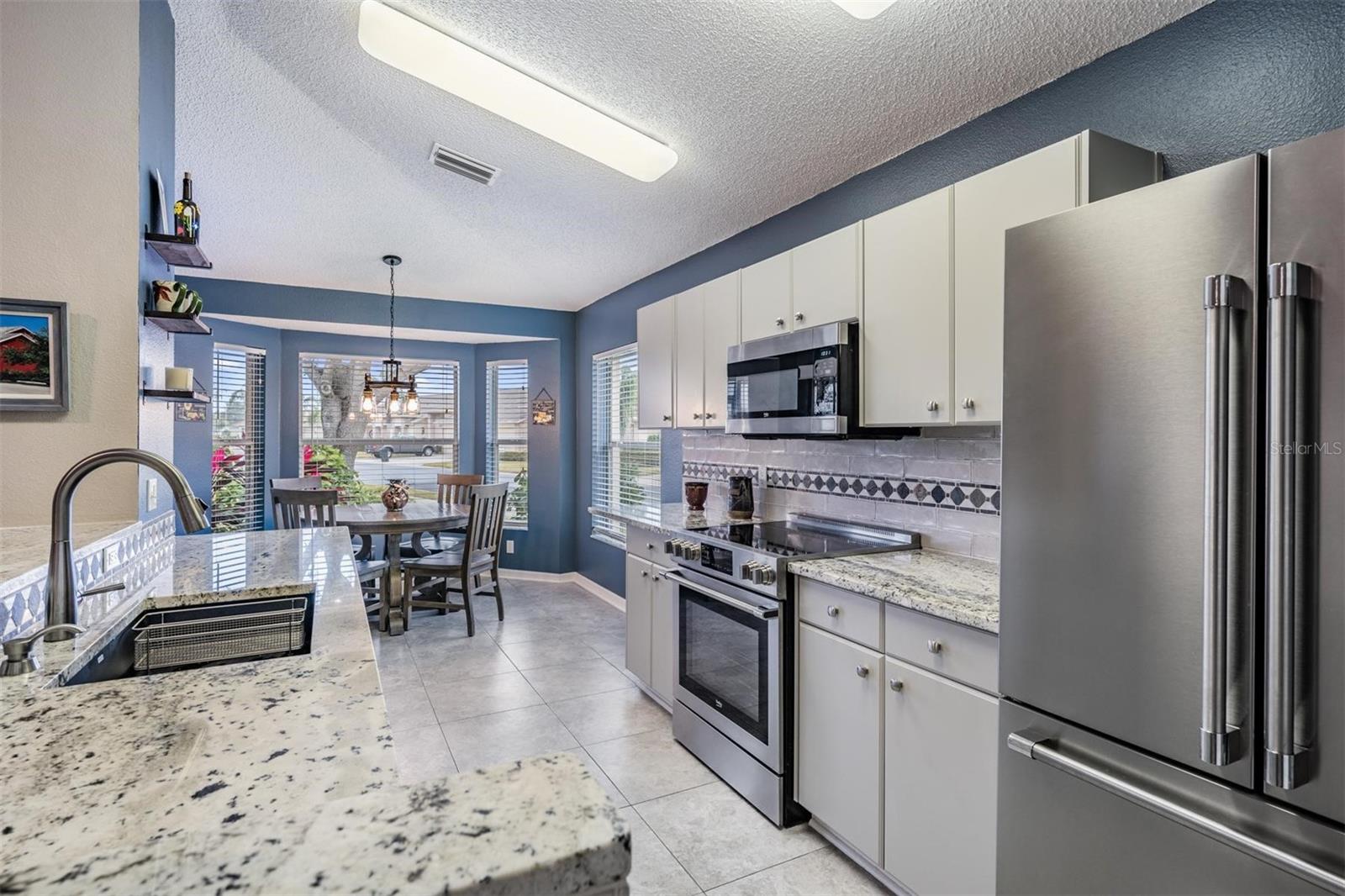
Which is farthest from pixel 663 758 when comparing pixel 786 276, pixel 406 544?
pixel 406 544

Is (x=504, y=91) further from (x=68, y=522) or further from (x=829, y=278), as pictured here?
(x=68, y=522)

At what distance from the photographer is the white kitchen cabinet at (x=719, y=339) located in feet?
10.4

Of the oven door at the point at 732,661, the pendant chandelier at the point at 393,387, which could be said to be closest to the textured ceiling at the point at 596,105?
the pendant chandelier at the point at 393,387

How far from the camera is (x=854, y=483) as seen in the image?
296 cm

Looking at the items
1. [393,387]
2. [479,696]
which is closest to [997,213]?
[479,696]

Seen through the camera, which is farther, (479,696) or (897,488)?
(479,696)

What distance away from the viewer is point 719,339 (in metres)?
3.28

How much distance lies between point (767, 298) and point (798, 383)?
50 centimetres

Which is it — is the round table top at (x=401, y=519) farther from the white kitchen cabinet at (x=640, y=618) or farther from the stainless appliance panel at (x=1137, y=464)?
the stainless appliance panel at (x=1137, y=464)

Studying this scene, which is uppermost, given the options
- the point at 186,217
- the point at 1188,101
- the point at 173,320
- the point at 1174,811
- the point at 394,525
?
the point at 1188,101

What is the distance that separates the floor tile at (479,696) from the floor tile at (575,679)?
69 mm

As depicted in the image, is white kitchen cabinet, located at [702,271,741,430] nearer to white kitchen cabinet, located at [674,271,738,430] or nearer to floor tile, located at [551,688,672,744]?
white kitchen cabinet, located at [674,271,738,430]

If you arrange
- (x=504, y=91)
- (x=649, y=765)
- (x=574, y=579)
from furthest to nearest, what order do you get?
1. (x=574, y=579)
2. (x=649, y=765)
3. (x=504, y=91)

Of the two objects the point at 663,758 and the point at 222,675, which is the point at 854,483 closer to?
the point at 663,758
